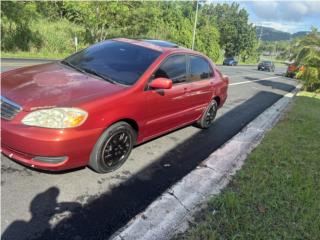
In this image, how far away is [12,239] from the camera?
2650mm

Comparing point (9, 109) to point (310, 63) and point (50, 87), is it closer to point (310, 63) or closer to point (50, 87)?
point (50, 87)

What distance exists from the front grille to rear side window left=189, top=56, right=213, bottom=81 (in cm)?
308

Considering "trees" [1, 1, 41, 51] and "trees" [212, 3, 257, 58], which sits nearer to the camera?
"trees" [1, 1, 41, 51]

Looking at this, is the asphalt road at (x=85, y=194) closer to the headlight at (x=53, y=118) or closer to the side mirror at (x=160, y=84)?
the headlight at (x=53, y=118)

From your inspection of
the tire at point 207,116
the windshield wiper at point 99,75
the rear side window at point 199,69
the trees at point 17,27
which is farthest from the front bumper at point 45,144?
the trees at point 17,27

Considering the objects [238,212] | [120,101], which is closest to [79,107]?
[120,101]

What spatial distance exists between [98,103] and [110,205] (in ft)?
3.88

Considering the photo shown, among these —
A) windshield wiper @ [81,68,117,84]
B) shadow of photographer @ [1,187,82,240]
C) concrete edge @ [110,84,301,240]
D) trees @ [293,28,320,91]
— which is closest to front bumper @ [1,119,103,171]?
shadow of photographer @ [1,187,82,240]

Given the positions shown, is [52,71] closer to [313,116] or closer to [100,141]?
[100,141]

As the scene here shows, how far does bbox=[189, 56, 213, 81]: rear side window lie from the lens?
5.63 metres

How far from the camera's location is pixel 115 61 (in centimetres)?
467

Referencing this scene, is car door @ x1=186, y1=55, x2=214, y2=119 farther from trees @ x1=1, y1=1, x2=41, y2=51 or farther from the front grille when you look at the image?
trees @ x1=1, y1=1, x2=41, y2=51

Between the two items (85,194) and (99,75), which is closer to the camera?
(85,194)

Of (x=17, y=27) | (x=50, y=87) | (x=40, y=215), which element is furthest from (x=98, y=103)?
(x=17, y=27)
